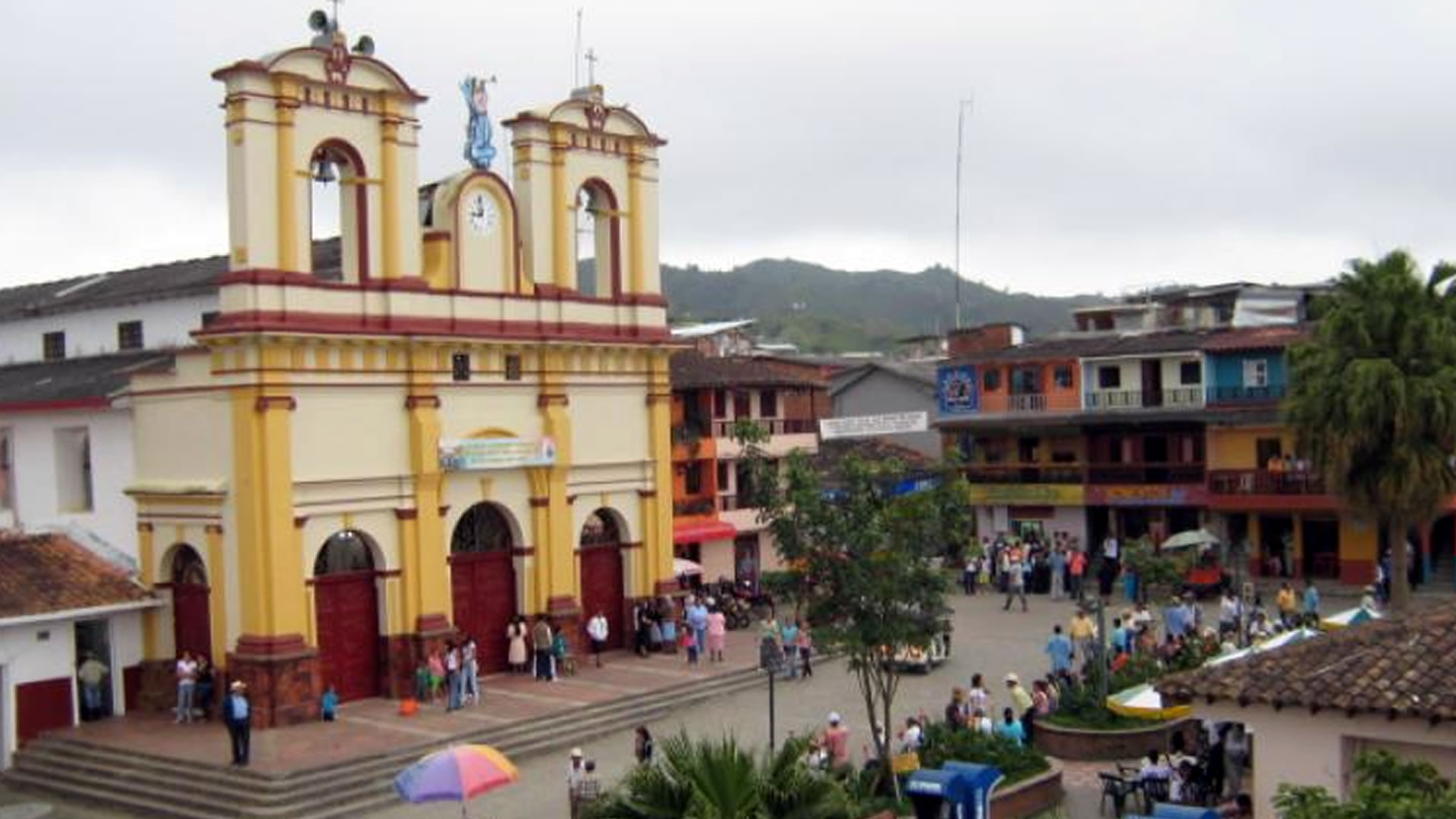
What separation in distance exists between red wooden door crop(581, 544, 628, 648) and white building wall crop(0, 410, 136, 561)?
9.56 metres

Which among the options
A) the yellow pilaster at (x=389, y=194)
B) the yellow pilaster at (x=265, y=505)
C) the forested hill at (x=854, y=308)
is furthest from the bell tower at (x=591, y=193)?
the forested hill at (x=854, y=308)

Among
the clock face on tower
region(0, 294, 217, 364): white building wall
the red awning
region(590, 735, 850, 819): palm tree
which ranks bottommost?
the red awning

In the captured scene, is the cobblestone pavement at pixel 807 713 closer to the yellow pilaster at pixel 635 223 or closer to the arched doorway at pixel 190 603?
the arched doorway at pixel 190 603

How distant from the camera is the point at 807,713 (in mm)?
31156

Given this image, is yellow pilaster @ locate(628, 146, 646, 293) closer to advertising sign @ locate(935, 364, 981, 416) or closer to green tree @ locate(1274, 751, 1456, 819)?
advertising sign @ locate(935, 364, 981, 416)

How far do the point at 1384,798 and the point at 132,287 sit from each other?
3339cm

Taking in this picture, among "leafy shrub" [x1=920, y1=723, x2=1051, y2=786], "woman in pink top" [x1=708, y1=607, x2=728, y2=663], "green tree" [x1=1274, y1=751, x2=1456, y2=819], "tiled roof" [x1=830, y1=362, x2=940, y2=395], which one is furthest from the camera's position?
"tiled roof" [x1=830, y1=362, x2=940, y2=395]

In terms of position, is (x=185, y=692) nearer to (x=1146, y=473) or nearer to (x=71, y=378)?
(x=71, y=378)

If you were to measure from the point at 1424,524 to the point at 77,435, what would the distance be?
2966 centimetres

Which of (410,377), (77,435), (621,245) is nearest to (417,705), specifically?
(410,377)

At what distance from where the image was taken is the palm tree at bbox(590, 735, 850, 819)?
14.8 meters

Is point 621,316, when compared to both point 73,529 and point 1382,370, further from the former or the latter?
point 1382,370

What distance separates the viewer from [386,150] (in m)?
31.4

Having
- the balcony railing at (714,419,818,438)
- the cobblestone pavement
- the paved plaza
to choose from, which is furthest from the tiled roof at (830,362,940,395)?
the paved plaza
